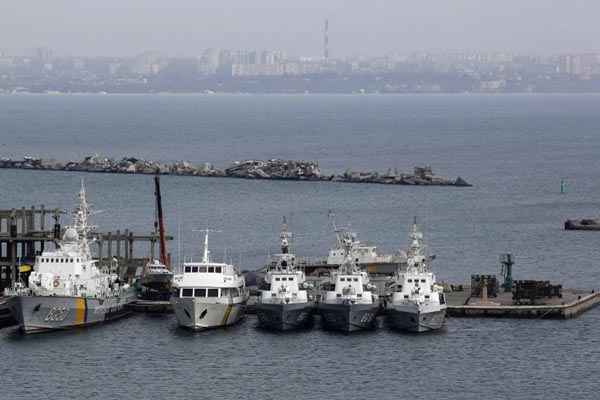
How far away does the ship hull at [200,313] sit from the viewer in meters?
71.1

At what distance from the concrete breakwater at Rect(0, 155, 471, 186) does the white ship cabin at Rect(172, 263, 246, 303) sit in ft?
239

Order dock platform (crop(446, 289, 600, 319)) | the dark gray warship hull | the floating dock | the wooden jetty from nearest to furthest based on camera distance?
the dark gray warship hull < dock platform (crop(446, 289, 600, 319)) < the wooden jetty < the floating dock

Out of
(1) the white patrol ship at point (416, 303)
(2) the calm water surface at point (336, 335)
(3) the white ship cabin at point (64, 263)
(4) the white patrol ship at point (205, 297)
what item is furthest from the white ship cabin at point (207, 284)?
(1) the white patrol ship at point (416, 303)

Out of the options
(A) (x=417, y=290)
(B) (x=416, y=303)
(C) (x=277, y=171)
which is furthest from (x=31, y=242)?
(C) (x=277, y=171)

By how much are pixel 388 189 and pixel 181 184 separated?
58.8ft

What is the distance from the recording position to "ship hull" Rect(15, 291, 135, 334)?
2778 inches

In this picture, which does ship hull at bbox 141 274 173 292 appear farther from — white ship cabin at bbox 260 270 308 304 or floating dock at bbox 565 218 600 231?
floating dock at bbox 565 218 600 231

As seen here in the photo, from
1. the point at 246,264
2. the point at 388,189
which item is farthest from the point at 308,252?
the point at 388,189

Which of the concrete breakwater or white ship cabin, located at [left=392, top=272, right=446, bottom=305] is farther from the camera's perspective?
the concrete breakwater

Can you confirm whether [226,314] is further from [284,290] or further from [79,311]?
[79,311]

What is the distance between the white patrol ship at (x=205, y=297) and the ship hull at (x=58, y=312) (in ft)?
10.9

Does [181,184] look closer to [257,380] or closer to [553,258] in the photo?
[553,258]

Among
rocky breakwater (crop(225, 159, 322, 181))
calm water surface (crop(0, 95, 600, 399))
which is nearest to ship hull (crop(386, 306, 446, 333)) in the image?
calm water surface (crop(0, 95, 600, 399))

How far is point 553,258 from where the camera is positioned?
94.1m
